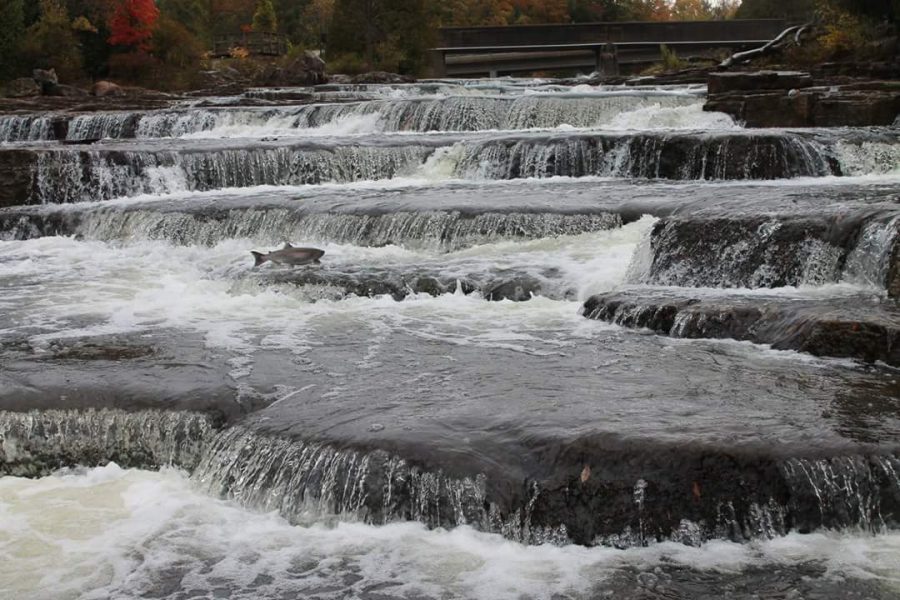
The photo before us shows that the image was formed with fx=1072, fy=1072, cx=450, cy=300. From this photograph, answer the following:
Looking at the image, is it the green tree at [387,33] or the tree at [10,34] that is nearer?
the tree at [10,34]

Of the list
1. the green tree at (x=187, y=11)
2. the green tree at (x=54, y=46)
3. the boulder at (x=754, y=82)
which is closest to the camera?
the boulder at (x=754, y=82)

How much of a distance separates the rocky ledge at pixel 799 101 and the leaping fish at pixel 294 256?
931 cm

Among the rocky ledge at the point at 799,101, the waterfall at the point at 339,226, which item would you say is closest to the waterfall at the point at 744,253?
the waterfall at the point at 339,226

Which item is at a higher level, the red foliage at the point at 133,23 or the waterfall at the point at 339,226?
the red foliage at the point at 133,23

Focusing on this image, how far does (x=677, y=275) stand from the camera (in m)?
9.18

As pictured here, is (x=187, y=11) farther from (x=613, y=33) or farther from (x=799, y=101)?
(x=799, y=101)

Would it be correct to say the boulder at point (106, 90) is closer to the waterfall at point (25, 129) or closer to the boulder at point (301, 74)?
the boulder at point (301, 74)

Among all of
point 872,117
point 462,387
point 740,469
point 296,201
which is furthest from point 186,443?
point 872,117

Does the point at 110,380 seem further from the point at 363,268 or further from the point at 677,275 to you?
the point at 677,275

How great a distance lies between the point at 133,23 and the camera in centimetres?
3322

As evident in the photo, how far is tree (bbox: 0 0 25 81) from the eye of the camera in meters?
30.1

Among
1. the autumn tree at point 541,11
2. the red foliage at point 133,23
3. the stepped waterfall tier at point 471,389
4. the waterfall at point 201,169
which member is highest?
the autumn tree at point 541,11

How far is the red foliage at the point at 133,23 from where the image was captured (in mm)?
32844

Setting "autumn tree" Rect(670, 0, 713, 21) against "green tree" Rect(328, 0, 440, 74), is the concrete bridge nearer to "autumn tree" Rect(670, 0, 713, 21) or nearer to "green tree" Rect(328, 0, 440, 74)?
"green tree" Rect(328, 0, 440, 74)
